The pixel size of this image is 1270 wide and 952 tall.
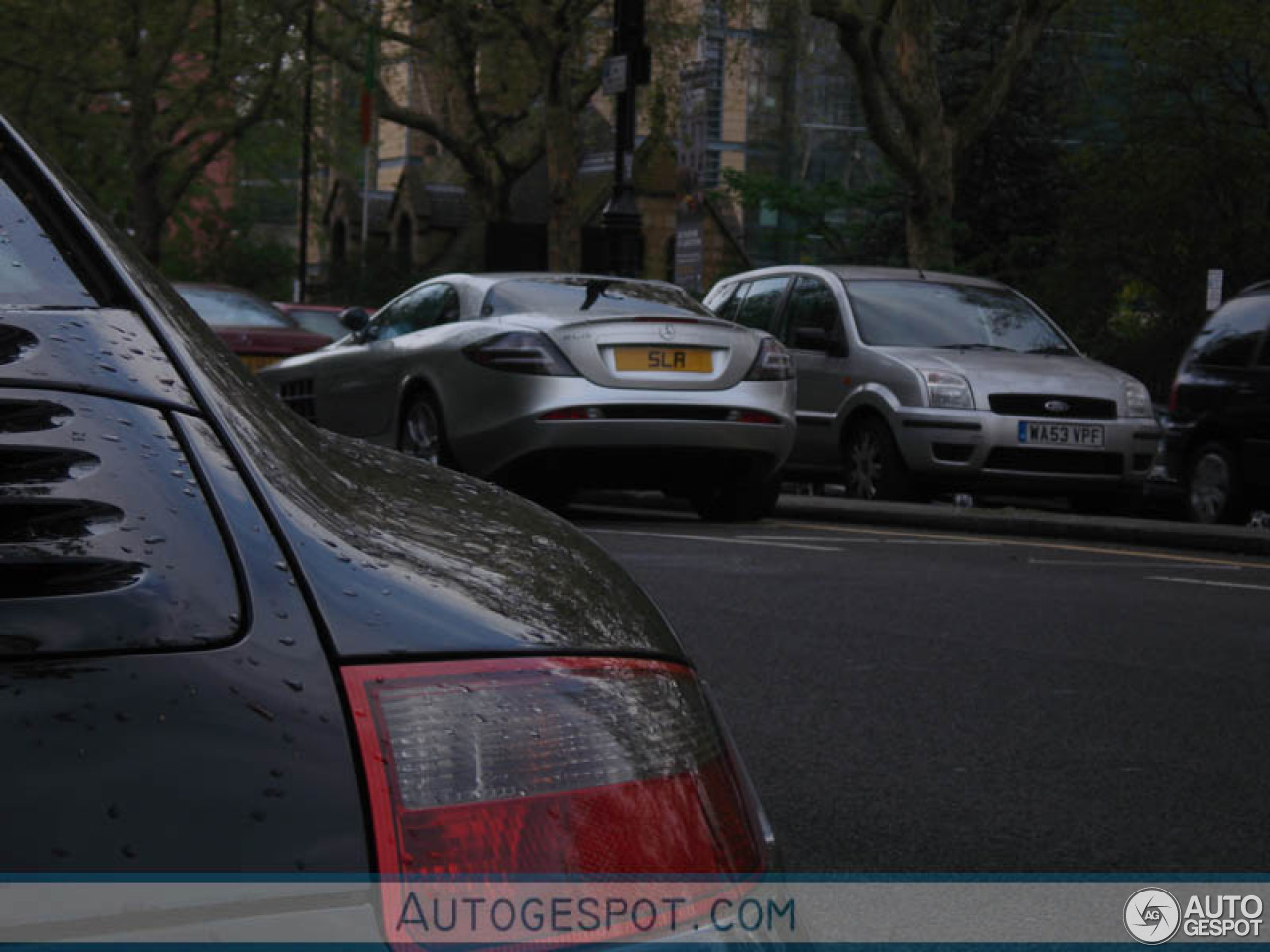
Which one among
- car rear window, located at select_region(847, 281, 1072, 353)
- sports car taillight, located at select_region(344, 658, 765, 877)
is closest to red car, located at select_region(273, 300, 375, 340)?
car rear window, located at select_region(847, 281, 1072, 353)

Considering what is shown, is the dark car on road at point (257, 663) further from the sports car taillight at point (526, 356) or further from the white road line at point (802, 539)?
the sports car taillight at point (526, 356)

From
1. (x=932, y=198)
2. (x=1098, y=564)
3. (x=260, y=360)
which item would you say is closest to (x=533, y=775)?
(x=1098, y=564)

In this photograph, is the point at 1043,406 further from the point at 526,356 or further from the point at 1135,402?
the point at 526,356

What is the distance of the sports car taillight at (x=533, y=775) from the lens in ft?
4.75

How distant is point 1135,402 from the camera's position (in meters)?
14.7

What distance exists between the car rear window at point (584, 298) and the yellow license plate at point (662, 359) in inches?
14.4

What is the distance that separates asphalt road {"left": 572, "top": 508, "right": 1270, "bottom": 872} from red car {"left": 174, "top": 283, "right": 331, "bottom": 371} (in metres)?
9.91

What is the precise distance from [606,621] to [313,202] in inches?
3603

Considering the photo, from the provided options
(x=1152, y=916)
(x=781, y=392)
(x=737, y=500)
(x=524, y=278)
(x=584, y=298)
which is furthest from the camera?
(x=737, y=500)

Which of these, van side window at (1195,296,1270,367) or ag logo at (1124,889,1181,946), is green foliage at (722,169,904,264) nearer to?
van side window at (1195,296,1270,367)

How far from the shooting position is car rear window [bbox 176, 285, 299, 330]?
802 inches

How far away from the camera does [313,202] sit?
9156cm

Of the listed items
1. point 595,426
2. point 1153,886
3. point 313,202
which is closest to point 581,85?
point 595,426

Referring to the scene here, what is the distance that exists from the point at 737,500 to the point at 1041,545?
1.80 meters
